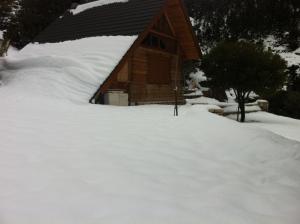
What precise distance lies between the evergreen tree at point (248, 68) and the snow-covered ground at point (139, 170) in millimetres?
7402

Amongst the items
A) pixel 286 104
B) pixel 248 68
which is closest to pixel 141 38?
pixel 248 68

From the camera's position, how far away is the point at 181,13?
48.4 feet

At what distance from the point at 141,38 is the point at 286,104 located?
1145cm

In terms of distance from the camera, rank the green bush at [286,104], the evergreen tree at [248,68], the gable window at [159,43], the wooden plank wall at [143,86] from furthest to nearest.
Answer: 1. the green bush at [286,104]
2. the gable window at [159,43]
3. the evergreen tree at [248,68]
4. the wooden plank wall at [143,86]

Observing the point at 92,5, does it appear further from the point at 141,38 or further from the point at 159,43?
the point at 141,38

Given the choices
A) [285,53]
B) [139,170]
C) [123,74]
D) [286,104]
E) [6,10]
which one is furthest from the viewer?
[285,53]

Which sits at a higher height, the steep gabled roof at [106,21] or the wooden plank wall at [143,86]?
the steep gabled roof at [106,21]

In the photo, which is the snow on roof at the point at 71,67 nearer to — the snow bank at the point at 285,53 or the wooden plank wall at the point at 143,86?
the wooden plank wall at the point at 143,86

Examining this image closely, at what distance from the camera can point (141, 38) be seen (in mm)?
12906

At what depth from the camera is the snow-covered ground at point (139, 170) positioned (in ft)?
8.55

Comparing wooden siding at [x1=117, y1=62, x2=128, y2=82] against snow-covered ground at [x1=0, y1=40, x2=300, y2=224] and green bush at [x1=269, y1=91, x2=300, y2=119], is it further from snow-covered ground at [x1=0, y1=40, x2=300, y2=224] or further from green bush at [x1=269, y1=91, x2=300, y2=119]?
green bush at [x1=269, y1=91, x2=300, y2=119]

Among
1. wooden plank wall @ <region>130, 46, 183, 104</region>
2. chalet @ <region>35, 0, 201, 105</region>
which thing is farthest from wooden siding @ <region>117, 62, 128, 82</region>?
wooden plank wall @ <region>130, 46, 183, 104</region>

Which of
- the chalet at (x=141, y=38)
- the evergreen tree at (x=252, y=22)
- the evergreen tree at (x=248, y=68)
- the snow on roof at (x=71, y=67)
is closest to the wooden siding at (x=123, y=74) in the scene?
the chalet at (x=141, y=38)

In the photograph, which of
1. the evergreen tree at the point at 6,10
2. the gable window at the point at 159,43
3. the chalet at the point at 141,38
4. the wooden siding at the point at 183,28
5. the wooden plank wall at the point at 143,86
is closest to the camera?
the evergreen tree at the point at 6,10
